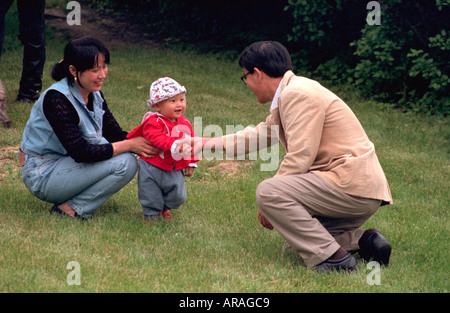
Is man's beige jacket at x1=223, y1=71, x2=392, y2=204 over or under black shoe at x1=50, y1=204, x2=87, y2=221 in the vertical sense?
over

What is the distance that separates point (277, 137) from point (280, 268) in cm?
100

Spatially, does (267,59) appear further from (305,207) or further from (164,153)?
Result: (164,153)

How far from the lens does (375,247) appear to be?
428cm

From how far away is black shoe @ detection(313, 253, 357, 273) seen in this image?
4.14 meters

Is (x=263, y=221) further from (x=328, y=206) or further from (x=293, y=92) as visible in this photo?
(x=293, y=92)

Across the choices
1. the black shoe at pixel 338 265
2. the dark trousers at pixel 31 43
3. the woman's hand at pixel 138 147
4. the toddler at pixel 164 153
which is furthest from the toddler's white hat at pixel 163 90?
the dark trousers at pixel 31 43

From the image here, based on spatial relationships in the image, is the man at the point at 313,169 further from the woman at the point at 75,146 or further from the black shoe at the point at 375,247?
the woman at the point at 75,146

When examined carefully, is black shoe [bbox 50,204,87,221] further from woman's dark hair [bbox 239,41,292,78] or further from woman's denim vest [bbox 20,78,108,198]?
woman's dark hair [bbox 239,41,292,78]

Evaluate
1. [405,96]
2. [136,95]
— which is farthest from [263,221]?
[405,96]

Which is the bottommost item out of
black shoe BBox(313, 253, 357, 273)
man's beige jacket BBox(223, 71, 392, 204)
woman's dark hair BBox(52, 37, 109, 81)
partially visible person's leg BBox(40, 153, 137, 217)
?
black shoe BBox(313, 253, 357, 273)

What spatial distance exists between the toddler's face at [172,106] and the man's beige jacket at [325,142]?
0.82 meters

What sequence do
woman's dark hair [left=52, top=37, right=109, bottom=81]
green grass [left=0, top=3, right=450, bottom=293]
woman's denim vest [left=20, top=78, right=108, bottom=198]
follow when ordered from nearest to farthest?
green grass [left=0, top=3, right=450, bottom=293], woman's dark hair [left=52, top=37, right=109, bottom=81], woman's denim vest [left=20, top=78, right=108, bottom=198]

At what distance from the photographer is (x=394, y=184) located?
6.43 m

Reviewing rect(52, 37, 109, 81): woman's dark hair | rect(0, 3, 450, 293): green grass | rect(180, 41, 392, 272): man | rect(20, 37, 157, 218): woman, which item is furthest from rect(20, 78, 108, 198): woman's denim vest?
rect(180, 41, 392, 272): man
